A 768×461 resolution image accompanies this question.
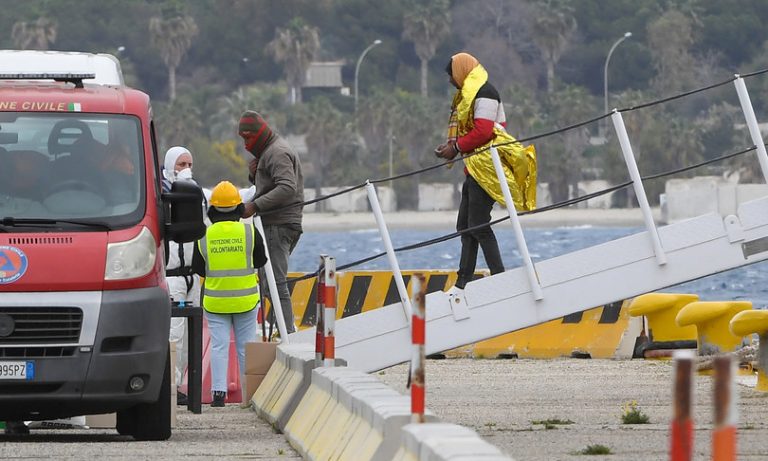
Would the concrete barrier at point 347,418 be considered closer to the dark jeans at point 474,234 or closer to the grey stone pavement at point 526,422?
the grey stone pavement at point 526,422

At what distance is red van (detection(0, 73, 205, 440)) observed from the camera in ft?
Answer: 35.3

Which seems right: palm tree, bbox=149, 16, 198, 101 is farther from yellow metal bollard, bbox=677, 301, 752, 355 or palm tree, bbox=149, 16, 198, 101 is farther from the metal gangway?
the metal gangway

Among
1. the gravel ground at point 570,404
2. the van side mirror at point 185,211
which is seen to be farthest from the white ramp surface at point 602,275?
the van side mirror at point 185,211

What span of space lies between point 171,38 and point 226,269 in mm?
154686

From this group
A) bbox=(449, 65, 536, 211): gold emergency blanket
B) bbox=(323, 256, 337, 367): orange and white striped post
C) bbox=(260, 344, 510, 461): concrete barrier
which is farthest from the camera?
bbox=(449, 65, 536, 211): gold emergency blanket

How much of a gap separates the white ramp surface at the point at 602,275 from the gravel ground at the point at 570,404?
2.03 feet

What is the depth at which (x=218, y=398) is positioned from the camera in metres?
14.9

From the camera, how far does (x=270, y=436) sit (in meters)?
12.1

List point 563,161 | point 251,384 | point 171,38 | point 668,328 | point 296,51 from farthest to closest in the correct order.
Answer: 1. point 171,38
2. point 296,51
3. point 563,161
4. point 668,328
5. point 251,384

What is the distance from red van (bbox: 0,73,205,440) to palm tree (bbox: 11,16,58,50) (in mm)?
150823

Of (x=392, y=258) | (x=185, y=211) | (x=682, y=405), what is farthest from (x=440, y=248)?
(x=682, y=405)

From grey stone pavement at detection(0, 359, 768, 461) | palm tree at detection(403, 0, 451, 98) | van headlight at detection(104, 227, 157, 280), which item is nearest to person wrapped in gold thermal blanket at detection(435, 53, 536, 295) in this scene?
grey stone pavement at detection(0, 359, 768, 461)

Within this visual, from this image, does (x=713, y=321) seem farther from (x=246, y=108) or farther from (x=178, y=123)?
(x=246, y=108)

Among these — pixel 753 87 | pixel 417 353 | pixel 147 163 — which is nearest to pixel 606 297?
pixel 147 163
